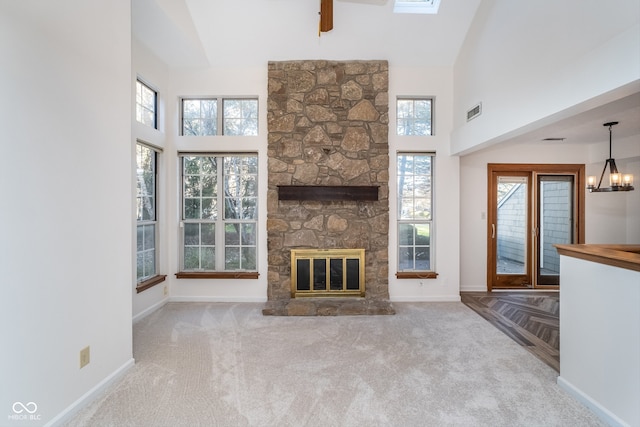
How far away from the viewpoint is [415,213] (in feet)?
14.6

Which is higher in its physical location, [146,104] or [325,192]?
[146,104]

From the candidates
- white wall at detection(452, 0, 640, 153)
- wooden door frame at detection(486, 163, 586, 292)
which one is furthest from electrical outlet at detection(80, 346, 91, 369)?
wooden door frame at detection(486, 163, 586, 292)

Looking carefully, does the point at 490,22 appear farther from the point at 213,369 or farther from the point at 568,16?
the point at 213,369

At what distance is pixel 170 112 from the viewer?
4184mm

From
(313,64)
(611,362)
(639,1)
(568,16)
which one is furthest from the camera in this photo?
(313,64)

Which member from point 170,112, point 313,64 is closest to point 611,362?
point 313,64

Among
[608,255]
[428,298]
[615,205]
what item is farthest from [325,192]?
[615,205]

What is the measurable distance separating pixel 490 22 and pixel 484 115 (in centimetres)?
103

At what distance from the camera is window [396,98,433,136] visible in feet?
14.4

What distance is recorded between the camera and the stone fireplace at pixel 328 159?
4168 millimetres

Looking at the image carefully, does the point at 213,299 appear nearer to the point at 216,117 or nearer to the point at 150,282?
the point at 150,282

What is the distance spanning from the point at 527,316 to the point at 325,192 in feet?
10.1

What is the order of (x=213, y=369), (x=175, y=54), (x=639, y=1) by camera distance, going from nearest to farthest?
(x=639, y=1) → (x=213, y=369) → (x=175, y=54)

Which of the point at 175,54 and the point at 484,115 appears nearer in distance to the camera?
the point at 484,115
